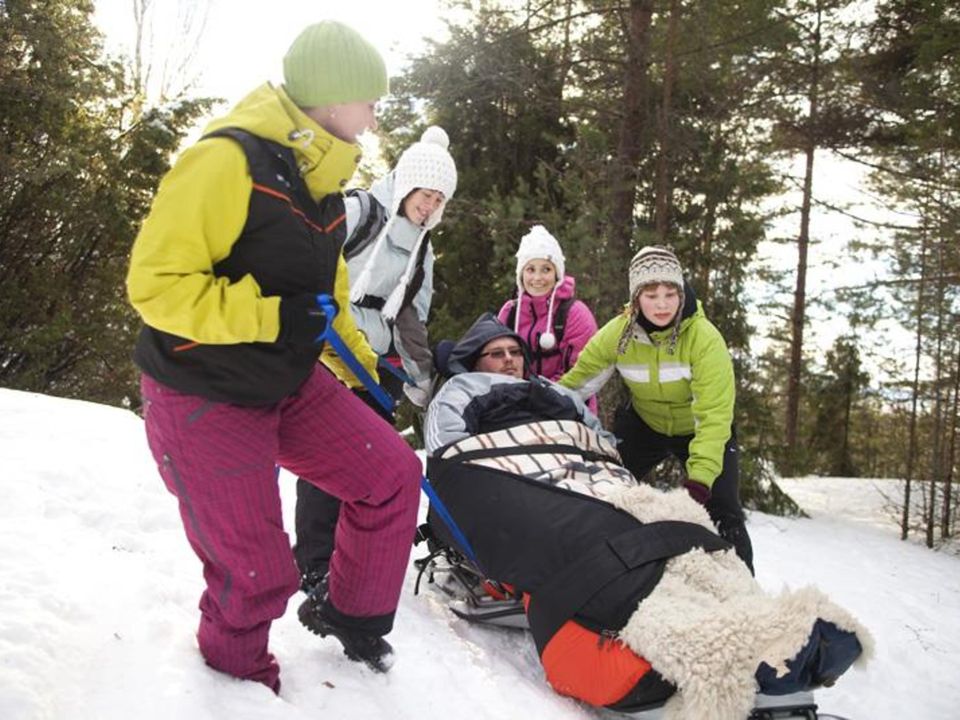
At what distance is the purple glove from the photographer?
3.38m

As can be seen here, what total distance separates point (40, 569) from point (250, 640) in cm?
87

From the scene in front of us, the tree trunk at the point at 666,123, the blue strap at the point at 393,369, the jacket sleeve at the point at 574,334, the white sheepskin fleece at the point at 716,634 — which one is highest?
the tree trunk at the point at 666,123

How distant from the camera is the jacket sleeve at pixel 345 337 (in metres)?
2.30

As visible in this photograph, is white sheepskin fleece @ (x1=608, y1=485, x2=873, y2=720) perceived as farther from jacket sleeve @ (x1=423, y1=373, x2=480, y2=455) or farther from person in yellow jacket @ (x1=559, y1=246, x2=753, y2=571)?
jacket sleeve @ (x1=423, y1=373, x2=480, y2=455)

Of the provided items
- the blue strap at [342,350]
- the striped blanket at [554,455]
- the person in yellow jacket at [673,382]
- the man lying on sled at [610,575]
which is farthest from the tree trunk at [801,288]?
the blue strap at [342,350]

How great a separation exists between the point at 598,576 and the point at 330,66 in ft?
5.88

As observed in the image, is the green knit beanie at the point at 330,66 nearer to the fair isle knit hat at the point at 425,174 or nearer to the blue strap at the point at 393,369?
the fair isle knit hat at the point at 425,174

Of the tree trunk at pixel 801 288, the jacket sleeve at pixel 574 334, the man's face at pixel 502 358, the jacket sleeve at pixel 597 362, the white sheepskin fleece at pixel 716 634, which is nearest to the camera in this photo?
the white sheepskin fleece at pixel 716 634

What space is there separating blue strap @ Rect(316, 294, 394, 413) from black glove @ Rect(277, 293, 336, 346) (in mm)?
25

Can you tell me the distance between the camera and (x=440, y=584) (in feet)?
11.3

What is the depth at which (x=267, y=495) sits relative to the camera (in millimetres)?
1936

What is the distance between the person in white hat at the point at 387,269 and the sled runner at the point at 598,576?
0.50 m

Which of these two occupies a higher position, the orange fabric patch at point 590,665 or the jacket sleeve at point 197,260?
the jacket sleeve at point 197,260

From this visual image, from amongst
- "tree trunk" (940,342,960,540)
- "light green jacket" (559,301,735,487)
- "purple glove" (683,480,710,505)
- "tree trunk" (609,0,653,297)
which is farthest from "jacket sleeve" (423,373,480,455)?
"tree trunk" (940,342,960,540)
